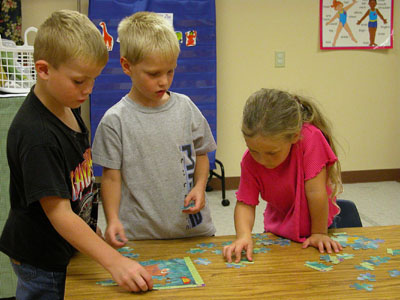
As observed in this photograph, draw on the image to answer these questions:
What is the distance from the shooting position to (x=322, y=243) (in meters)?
1.33

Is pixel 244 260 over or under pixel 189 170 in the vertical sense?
under

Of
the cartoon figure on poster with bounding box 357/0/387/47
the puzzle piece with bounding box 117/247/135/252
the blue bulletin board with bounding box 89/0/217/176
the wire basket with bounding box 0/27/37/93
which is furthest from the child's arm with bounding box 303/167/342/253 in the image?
the cartoon figure on poster with bounding box 357/0/387/47

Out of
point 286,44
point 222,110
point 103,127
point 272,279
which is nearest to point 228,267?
point 272,279

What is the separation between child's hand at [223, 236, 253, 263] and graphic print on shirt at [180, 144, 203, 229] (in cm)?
29

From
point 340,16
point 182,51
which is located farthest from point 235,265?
point 340,16

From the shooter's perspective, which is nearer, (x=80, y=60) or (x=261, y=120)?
(x=80, y=60)

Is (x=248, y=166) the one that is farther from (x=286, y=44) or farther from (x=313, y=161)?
(x=286, y=44)

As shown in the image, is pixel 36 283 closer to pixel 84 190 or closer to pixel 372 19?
pixel 84 190

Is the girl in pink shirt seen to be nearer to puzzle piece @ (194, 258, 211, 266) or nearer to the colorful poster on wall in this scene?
puzzle piece @ (194, 258, 211, 266)

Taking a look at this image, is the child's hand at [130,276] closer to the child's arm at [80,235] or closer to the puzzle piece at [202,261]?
the child's arm at [80,235]

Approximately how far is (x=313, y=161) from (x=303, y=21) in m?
3.53

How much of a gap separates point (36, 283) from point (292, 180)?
0.83 meters

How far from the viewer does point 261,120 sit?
1335 mm

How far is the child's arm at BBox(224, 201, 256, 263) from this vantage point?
127cm
